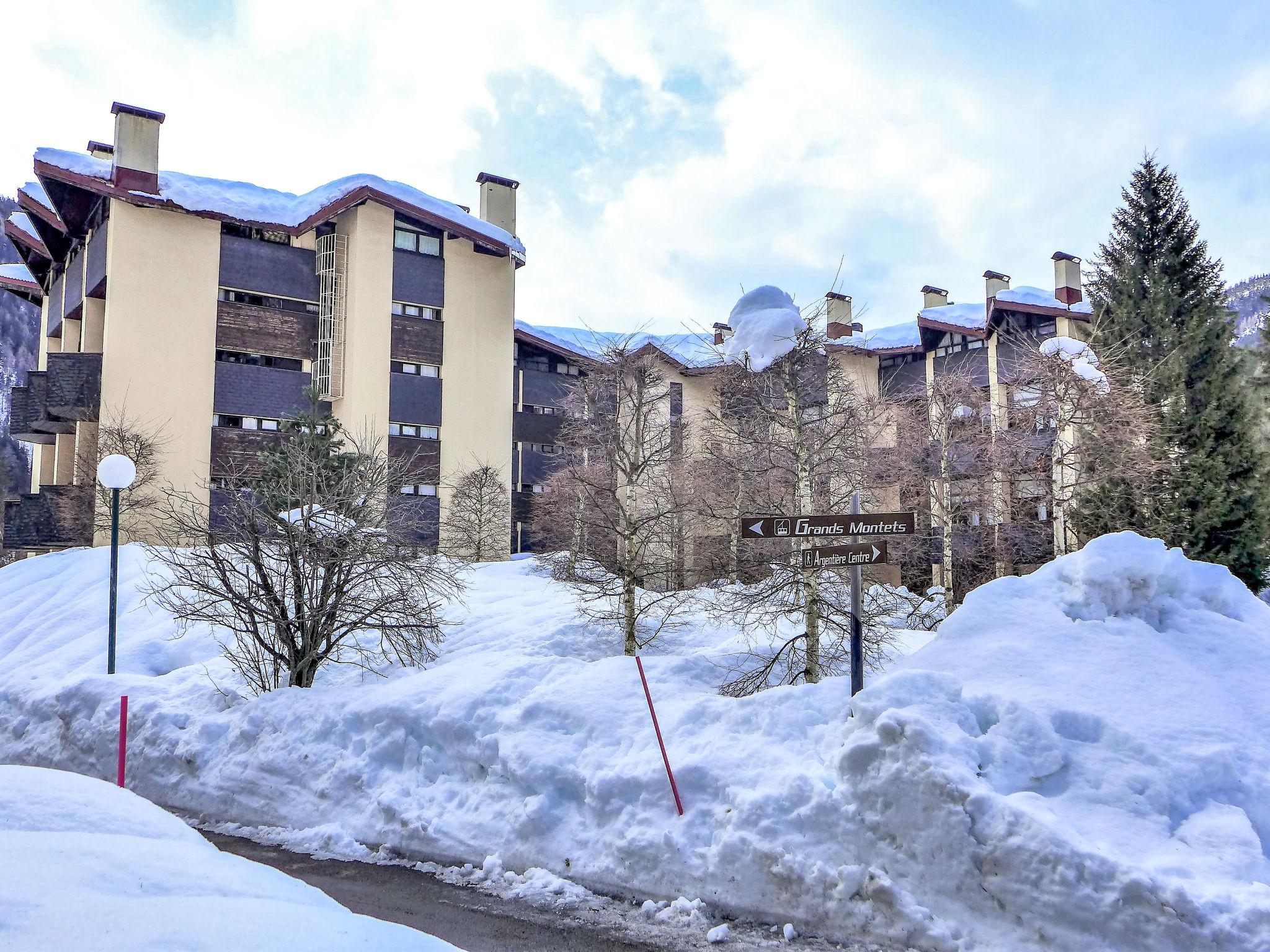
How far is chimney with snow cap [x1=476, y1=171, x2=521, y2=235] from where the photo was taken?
36.8 meters

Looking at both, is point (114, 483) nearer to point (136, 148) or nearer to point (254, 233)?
point (254, 233)

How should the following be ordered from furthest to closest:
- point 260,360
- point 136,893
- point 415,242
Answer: point 415,242 < point 260,360 < point 136,893

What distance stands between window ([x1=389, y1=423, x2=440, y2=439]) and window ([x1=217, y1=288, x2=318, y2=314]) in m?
5.14

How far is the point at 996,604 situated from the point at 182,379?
28.7 meters

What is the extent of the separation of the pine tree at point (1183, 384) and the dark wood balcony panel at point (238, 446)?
25.2 m

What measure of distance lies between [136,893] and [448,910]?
4.06 meters

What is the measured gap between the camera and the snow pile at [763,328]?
1293 centimetres

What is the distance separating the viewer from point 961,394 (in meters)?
22.5

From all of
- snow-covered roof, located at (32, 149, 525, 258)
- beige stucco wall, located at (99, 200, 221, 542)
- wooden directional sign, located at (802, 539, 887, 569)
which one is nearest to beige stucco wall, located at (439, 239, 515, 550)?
snow-covered roof, located at (32, 149, 525, 258)

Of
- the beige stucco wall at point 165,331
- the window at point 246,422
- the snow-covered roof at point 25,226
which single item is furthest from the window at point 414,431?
the snow-covered roof at point 25,226

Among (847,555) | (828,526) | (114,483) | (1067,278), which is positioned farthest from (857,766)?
(1067,278)

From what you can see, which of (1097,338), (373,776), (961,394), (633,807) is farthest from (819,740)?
(1097,338)

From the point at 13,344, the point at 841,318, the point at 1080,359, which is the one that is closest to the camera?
the point at 1080,359

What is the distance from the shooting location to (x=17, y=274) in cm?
4275
